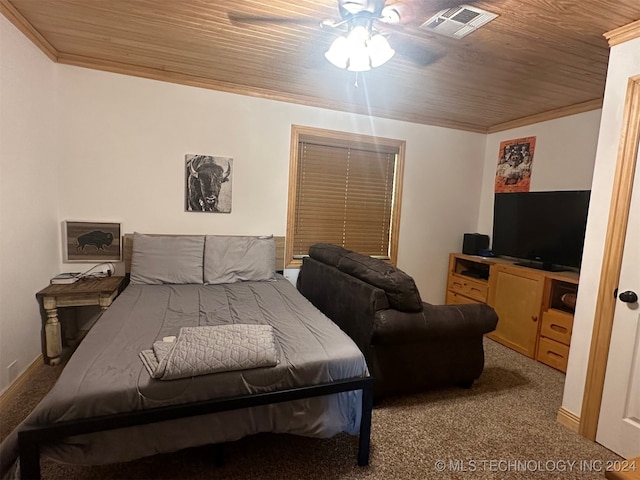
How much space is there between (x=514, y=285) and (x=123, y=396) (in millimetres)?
3305

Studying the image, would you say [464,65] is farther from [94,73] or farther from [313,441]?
[94,73]

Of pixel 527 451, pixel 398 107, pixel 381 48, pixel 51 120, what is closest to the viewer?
pixel 381 48

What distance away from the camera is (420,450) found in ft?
6.09

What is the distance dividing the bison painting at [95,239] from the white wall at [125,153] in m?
0.14

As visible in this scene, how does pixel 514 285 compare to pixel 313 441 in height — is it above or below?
above

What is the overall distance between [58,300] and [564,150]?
15.3 ft

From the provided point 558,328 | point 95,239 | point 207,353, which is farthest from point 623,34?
point 95,239

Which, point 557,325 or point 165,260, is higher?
point 165,260

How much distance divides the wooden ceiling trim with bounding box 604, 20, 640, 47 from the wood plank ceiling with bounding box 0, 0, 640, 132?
34 mm

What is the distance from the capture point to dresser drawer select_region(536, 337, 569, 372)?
2850 mm

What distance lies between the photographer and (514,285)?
329 centimetres

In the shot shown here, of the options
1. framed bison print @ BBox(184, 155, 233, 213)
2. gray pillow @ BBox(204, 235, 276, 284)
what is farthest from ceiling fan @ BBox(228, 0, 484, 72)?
gray pillow @ BBox(204, 235, 276, 284)

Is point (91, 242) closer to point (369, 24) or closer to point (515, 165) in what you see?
point (369, 24)

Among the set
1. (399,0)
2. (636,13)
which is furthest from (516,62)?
(399,0)
